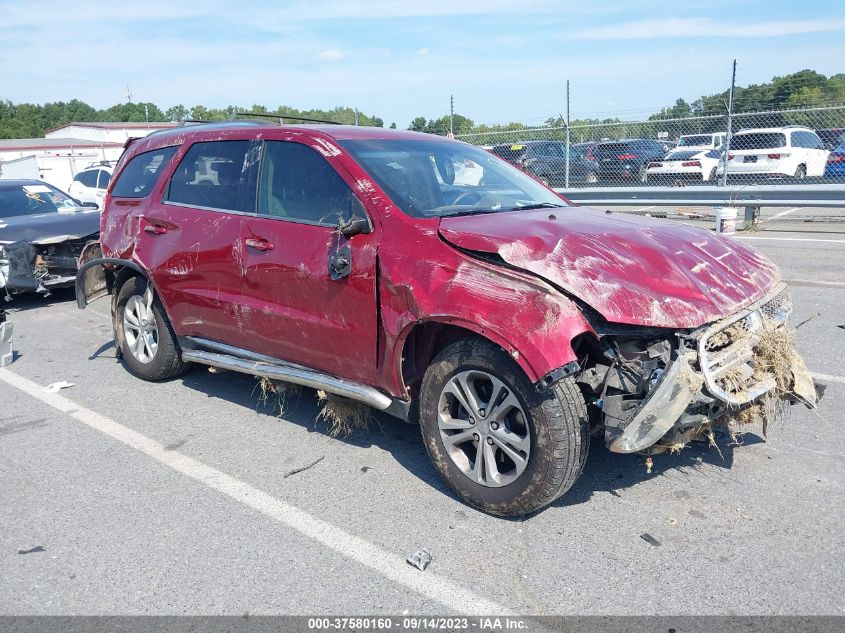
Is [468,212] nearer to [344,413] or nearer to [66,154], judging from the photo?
[344,413]

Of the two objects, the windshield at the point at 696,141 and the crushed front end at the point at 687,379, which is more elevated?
the windshield at the point at 696,141

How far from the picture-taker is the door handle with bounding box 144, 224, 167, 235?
534cm

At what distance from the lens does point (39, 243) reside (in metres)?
8.66

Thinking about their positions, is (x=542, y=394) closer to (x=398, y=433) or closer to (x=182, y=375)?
(x=398, y=433)

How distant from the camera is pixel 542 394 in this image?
10.9 feet

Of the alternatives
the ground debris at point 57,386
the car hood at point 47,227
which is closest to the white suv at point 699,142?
the car hood at point 47,227

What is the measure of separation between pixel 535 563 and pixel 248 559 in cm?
127

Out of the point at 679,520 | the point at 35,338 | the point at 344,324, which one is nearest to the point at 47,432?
the point at 344,324

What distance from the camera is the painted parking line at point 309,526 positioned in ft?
10.0

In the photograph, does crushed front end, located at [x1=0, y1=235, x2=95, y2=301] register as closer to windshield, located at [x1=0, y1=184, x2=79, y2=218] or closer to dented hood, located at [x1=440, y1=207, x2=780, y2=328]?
windshield, located at [x1=0, y1=184, x2=79, y2=218]

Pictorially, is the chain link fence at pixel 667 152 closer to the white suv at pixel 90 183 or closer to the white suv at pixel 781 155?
the white suv at pixel 781 155

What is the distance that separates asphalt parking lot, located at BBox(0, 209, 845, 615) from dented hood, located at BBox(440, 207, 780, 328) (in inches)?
38.9

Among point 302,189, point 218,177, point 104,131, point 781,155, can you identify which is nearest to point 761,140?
point 781,155

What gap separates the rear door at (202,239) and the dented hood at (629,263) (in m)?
1.60
